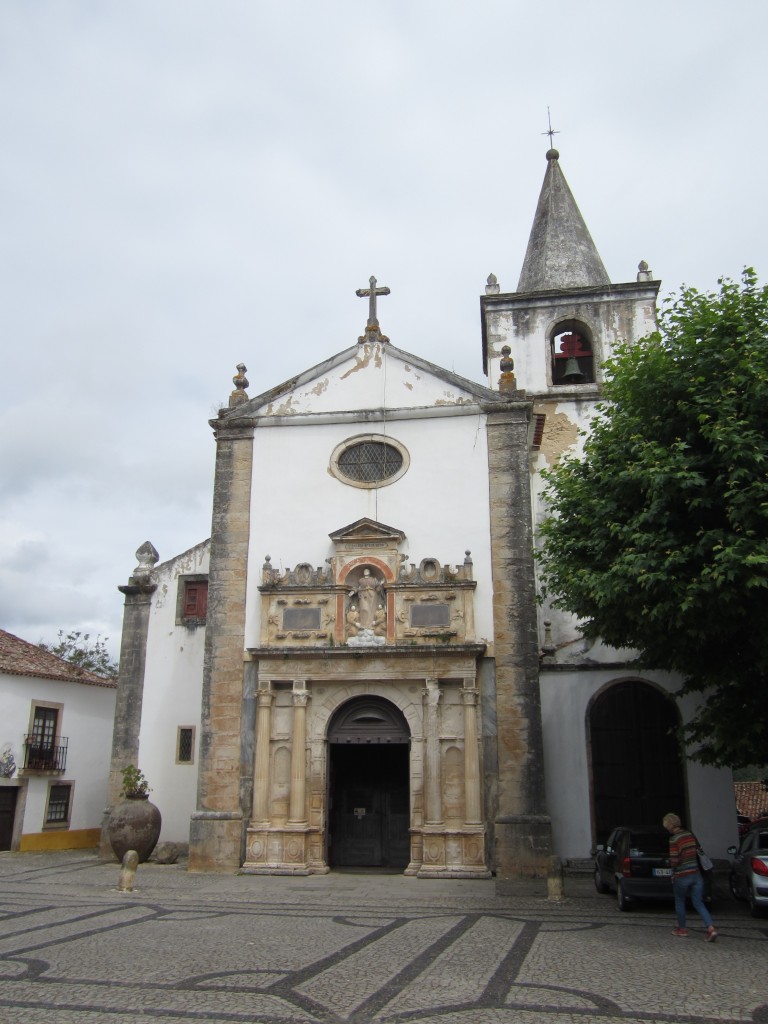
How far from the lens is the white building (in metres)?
24.5

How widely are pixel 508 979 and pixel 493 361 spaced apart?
20.3 m

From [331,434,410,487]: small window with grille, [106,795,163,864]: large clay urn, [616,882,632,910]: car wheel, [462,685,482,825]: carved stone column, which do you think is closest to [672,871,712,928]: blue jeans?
[616,882,632,910]: car wheel

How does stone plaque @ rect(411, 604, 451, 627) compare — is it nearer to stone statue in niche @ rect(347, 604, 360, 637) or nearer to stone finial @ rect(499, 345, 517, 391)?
stone statue in niche @ rect(347, 604, 360, 637)

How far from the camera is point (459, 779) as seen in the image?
16719mm

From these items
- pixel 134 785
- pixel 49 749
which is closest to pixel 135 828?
pixel 134 785

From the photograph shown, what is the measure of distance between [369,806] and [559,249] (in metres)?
18.8

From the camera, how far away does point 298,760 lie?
1714 centimetres

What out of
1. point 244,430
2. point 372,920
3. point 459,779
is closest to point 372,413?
point 244,430

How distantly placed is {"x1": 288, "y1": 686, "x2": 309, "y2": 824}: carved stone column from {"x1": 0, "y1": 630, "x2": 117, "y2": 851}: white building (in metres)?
11.3

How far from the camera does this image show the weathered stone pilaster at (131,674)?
804 inches

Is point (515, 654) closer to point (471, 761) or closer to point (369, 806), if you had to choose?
point (471, 761)

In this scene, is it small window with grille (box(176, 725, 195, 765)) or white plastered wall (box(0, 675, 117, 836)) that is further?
white plastered wall (box(0, 675, 117, 836))

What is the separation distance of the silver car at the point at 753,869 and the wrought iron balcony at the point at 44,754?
1888 centimetres

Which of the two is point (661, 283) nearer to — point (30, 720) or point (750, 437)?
point (750, 437)
